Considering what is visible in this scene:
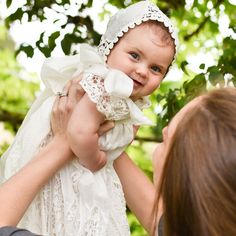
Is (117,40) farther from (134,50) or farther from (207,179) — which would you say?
(207,179)

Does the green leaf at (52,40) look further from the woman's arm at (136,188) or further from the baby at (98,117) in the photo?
the woman's arm at (136,188)

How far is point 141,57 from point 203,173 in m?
0.68

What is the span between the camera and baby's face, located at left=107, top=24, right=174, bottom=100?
2.15 metres

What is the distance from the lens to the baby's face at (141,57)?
2148 mm

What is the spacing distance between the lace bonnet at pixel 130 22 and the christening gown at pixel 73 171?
0.05 meters

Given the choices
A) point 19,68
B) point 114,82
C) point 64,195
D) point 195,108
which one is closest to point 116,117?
point 114,82

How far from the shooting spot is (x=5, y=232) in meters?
1.81

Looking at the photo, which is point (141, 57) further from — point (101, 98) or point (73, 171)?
point (73, 171)

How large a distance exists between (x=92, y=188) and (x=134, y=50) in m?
0.47

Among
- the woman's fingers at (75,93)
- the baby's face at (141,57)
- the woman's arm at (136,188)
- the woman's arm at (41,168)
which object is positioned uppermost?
the baby's face at (141,57)

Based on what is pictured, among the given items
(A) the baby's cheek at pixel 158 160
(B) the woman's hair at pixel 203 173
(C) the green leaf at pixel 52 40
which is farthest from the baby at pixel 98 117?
(C) the green leaf at pixel 52 40

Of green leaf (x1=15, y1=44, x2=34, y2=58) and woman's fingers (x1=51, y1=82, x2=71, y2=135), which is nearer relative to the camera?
woman's fingers (x1=51, y1=82, x2=71, y2=135)

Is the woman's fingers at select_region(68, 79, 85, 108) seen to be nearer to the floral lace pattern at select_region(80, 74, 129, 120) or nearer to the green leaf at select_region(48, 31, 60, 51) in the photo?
the floral lace pattern at select_region(80, 74, 129, 120)

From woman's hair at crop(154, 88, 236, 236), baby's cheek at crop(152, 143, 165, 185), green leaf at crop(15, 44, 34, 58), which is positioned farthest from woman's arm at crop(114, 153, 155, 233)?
green leaf at crop(15, 44, 34, 58)
